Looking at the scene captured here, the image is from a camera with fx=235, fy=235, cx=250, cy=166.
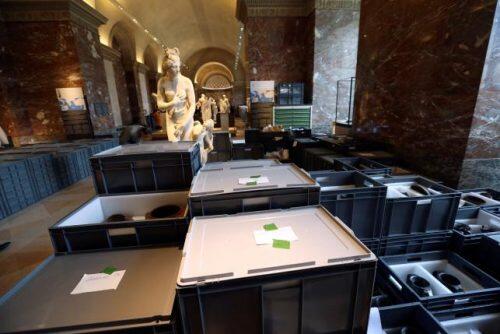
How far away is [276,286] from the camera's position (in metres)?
0.96

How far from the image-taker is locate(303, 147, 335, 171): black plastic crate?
389 centimetres

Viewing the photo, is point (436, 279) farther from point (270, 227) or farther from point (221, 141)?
point (221, 141)

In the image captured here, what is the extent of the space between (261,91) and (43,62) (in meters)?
6.39

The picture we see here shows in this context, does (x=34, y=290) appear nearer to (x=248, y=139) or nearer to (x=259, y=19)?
(x=248, y=139)

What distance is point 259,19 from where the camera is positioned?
751cm

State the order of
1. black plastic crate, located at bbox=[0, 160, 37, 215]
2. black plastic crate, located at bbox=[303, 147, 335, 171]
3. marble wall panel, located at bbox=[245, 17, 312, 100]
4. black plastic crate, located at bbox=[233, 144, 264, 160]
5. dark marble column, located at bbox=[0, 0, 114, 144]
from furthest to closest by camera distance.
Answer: marble wall panel, located at bbox=[245, 17, 312, 100]
dark marble column, located at bbox=[0, 0, 114, 144]
black plastic crate, located at bbox=[233, 144, 264, 160]
black plastic crate, located at bbox=[303, 147, 335, 171]
black plastic crate, located at bbox=[0, 160, 37, 215]

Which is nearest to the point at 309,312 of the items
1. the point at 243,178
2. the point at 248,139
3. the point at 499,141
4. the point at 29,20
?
the point at 243,178

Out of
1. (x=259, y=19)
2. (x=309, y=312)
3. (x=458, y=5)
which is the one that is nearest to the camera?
(x=309, y=312)

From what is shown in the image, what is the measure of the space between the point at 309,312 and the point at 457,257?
1.50 metres

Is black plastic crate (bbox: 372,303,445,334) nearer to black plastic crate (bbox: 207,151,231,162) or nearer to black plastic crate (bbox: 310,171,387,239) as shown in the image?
black plastic crate (bbox: 310,171,387,239)

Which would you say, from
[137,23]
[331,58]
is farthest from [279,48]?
[137,23]

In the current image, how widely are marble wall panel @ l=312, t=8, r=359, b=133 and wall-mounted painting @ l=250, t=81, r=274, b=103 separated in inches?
58.0

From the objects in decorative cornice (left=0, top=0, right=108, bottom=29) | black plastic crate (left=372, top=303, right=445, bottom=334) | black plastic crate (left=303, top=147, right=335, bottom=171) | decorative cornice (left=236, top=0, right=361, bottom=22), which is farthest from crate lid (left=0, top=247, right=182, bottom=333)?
decorative cornice (left=236, top=0, right=361, bottom=22)

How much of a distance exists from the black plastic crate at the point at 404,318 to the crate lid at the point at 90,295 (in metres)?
1.14
